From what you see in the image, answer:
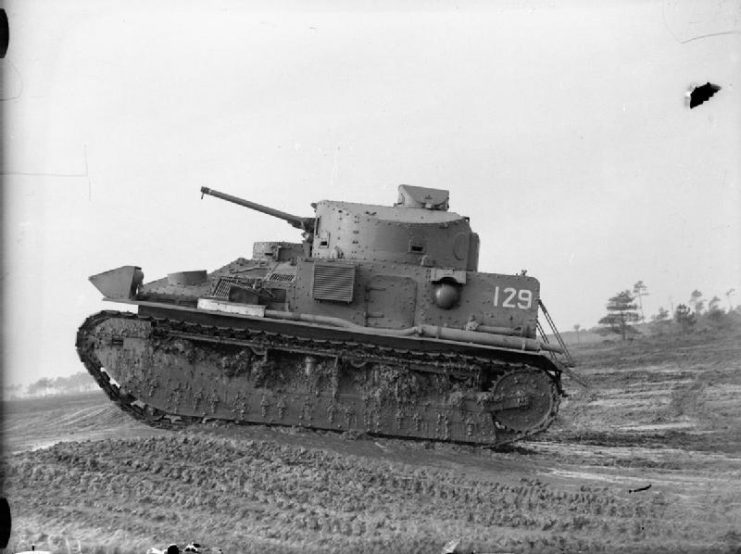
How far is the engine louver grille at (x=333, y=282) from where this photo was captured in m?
13.3

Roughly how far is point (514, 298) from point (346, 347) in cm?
268

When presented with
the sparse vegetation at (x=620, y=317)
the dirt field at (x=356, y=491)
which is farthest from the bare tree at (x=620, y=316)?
the dirt field at (x=356, y=491)

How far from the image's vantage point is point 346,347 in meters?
13.3

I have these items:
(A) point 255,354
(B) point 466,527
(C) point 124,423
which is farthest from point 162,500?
(C) point 124,423

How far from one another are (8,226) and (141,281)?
4477 millimetres

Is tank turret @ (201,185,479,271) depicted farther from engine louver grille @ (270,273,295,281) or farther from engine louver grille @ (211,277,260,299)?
engine louver grille @ (211,277,260,299)

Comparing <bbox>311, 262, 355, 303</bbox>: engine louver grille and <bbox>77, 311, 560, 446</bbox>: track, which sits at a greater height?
<bbox>311, 262, 355, 303</bbox>: engine louver grille

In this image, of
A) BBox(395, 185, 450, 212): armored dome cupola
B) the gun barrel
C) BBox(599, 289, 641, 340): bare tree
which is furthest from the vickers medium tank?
BBox(599, 289, 641, 340): bare tree

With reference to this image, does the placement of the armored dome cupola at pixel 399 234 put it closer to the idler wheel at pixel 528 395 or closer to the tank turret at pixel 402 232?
the tank turret at pixel 402 232

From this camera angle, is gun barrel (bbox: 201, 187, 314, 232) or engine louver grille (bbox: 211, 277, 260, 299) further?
gun barrel (bbox: 201, 187, 314, 232)

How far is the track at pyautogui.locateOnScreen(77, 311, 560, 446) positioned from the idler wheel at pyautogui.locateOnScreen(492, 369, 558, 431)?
0.02 metres

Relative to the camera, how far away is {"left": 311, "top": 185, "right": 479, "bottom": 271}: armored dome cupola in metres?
13.8

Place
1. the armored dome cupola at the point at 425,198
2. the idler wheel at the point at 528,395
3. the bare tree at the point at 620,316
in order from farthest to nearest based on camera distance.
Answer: the bare tree at the point at 620,316 → the armored dome cupola at the point at 425,198 → the idler wheel at the point at 528,395

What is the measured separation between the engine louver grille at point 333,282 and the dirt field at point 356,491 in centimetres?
206
